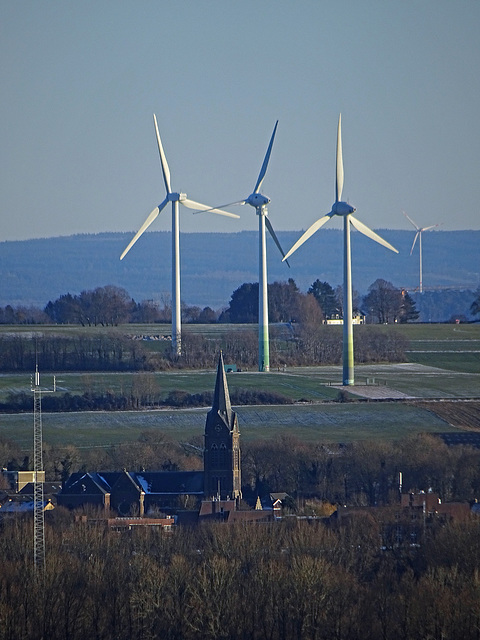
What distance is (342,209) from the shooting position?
111812 mm

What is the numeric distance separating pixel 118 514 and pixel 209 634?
31191 millimetres

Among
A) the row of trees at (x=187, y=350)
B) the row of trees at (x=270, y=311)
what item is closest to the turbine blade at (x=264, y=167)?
the row of trees at (x=187, y=350)

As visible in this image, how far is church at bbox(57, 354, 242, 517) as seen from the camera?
8275cm

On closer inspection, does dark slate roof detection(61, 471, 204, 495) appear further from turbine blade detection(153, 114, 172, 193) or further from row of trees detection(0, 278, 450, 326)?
row of trees detection(0, 278, 450, 326)

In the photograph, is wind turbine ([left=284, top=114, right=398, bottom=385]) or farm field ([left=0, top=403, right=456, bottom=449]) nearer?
farm field ([left=0, top=403, right=456, bottom=449])

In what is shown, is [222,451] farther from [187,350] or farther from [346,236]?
[187,350]

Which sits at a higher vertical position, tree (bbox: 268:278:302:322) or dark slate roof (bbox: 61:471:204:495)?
tree (bbox: 268:278:302:322)

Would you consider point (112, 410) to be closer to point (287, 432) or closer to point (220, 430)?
point (287, 432)

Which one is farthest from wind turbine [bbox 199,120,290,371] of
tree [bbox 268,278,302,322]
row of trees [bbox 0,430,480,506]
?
tree [bbox 268,278,302,322]

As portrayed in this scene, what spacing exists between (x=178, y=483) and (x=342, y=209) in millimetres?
30749

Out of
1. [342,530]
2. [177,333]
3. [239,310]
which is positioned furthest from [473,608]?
[239,310]

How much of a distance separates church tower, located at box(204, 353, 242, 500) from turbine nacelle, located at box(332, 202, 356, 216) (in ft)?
87.1

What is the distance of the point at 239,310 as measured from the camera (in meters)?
173

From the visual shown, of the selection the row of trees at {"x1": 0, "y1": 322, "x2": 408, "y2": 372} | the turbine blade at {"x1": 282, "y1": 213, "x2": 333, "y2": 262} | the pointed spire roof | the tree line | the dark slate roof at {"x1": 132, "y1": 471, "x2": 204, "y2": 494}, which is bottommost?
the tree line
